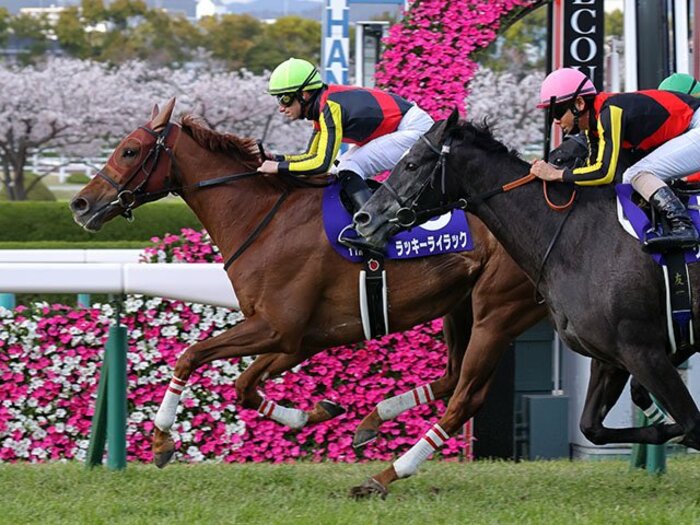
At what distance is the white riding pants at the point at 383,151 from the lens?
19.1ft

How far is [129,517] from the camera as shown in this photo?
15.2 feet

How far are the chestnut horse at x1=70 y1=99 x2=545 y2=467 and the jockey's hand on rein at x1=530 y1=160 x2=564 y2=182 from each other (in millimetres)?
776

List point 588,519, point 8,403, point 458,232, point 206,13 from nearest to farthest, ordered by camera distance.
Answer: point 588,519
point 458,232
point 8,403
point 206,13

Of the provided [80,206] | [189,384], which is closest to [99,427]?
[189,384]

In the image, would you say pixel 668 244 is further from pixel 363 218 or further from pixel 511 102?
pixel 511 102

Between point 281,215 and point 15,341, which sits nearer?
point 281,215

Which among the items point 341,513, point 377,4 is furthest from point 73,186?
point 341,513

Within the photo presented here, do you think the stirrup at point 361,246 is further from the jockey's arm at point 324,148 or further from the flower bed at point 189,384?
the flower bed at point 189,384

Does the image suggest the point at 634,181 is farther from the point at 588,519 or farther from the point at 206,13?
the point at 206,13

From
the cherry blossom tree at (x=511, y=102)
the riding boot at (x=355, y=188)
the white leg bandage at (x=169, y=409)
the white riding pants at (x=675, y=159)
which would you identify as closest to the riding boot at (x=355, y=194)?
the riding boot at (x=355, y=188)

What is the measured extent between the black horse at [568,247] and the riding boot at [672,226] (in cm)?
10

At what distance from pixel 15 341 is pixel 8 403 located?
331 mm

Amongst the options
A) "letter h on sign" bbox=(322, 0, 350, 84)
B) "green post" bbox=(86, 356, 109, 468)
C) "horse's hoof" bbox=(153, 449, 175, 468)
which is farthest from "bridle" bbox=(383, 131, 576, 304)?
"letter h on sign" bbox=(322, 0, 350, 84)

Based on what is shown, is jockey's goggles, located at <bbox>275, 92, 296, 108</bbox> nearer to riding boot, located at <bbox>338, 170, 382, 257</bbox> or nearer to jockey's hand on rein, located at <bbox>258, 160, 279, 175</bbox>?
jockey's hand on rein, located at <bbox>258, 160, 279, 175</bbox>
